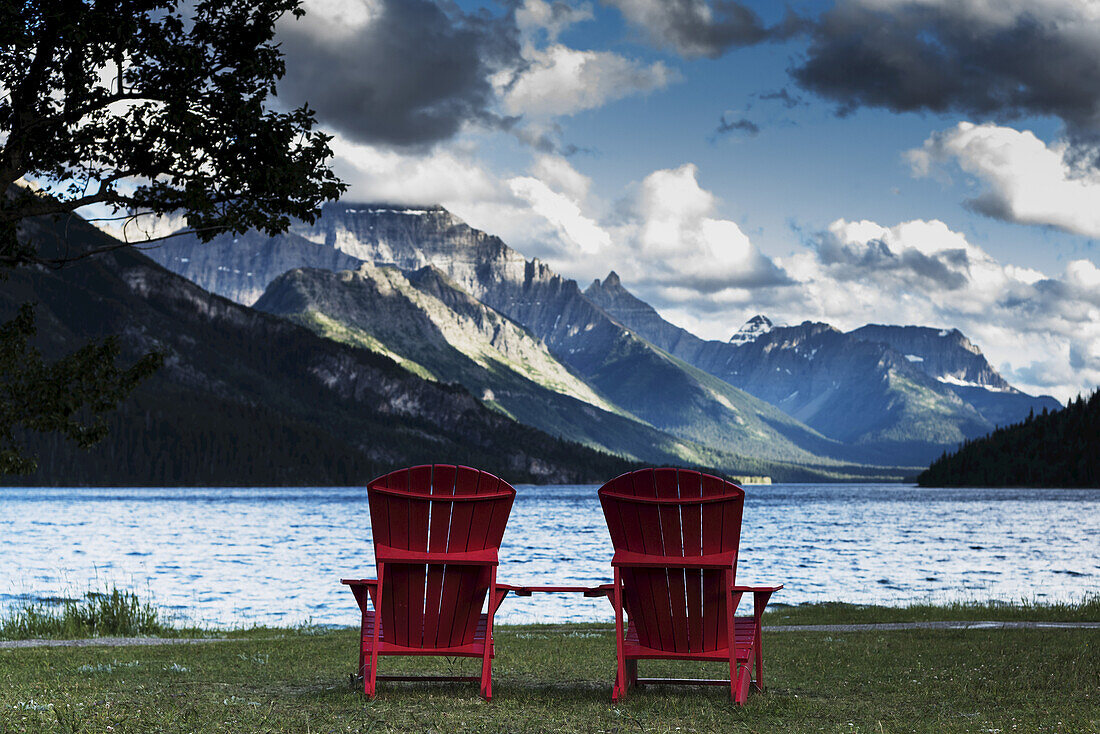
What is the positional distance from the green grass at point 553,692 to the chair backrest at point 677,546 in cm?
66

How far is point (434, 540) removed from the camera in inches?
371

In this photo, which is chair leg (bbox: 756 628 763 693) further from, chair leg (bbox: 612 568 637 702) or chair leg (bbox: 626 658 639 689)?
chair leg (bbox: 612 568 637 702)

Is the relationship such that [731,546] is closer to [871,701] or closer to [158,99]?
[871,701]

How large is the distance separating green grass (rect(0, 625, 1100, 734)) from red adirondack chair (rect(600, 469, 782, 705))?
0.49 m

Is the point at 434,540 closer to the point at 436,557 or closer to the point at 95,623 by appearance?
the point at 436,557

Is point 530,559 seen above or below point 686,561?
below

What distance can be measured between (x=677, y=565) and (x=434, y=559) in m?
2.21

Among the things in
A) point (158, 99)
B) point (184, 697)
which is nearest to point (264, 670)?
point (184, 697)

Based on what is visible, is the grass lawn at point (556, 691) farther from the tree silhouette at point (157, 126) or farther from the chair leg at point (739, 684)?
the tree silhouette at point (157, 126)

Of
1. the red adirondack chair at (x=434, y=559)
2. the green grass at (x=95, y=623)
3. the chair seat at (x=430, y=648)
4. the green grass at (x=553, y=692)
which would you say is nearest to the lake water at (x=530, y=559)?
the green grass at (x=95, y=623)


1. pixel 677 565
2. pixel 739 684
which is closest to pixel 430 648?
pixel 677 565

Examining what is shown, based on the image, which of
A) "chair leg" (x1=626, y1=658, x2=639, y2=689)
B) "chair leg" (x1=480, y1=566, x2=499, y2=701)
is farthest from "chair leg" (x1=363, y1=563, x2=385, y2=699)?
"chair leg" (x1=626, y1=658, x2=639, y2=689)

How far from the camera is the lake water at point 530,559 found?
107 feet

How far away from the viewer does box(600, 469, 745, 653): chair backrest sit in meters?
9.30
